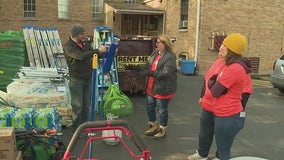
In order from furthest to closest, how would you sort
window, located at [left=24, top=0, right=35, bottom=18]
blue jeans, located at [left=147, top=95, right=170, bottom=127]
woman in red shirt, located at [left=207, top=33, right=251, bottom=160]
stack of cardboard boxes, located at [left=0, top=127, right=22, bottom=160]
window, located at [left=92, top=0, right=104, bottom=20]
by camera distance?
window, located at [left=92, top=0, right=104, bottom=20] → window, located at [left=24, top=0, right=35, bottom=18] → blue jeans, located at [left=147, top=95, right=170, bottom=127] → woman in red shirt, located at [left=207, top=33, right=251, bottom=160] → stack of cardboard boxes, located at [left=0, top=127, right=22, bottom=160]

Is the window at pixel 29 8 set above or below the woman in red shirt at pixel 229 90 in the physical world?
above

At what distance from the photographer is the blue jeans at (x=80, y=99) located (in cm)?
618

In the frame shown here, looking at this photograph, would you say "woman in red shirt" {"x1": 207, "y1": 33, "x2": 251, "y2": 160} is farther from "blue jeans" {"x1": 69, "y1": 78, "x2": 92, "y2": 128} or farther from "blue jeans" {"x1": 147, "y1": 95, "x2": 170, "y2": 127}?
"blue jeans" {"x1": 69, "y1": 78, "x2": 92, "y2": 128}

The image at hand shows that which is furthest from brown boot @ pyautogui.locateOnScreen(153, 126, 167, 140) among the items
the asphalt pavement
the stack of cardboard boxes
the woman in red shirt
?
the stack of cardboard boxes

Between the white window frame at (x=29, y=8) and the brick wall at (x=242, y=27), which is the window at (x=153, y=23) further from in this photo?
the white window frame at (x=29, y=8)

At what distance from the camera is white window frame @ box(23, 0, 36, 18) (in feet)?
82.6

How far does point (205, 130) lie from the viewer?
4.71 meters

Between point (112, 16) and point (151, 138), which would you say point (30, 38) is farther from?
point (112, 16)

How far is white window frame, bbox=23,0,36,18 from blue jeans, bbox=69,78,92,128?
2071cm

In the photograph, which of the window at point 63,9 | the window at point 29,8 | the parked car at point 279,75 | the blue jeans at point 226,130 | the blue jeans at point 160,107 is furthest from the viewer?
the window at point 63,9

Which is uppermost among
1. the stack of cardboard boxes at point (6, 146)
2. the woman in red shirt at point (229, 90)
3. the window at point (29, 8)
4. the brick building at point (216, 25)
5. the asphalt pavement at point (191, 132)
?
the window at point (29, 8)

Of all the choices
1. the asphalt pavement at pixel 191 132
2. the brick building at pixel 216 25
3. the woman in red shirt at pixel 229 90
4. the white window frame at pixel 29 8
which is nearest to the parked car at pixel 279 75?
the asphalt pavement at pixel 191 132

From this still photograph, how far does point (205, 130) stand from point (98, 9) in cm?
2332

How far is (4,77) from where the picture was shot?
29.6 ft
